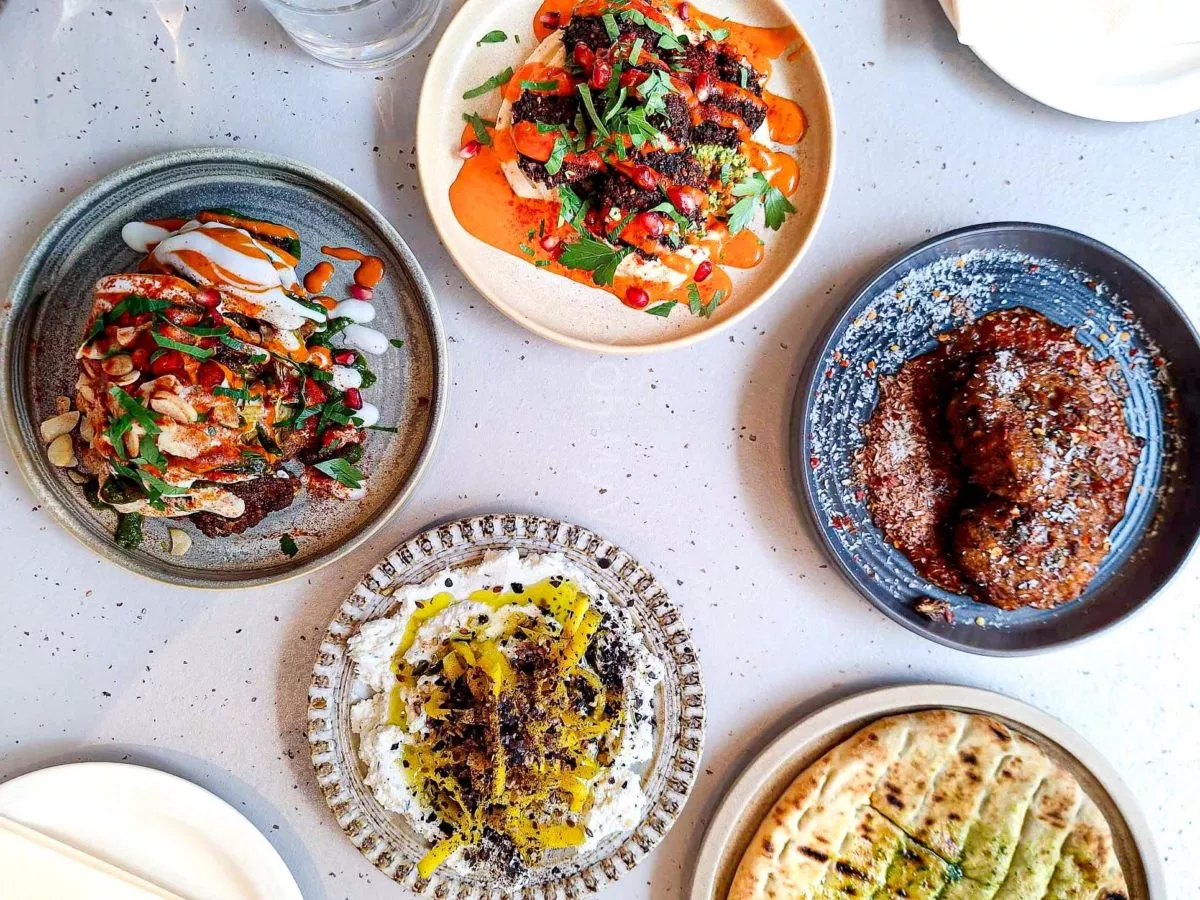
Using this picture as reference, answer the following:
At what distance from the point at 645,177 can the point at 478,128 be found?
0.51m

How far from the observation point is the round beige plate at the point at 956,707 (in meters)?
2.27

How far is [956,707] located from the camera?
91.4 inches

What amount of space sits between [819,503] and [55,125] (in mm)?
2448

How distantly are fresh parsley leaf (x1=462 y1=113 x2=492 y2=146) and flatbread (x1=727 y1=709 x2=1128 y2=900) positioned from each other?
2049mm

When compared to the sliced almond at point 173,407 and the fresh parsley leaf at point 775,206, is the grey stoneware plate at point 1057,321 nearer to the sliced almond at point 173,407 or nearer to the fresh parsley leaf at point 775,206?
the fresh parsley leaf at point 775,206

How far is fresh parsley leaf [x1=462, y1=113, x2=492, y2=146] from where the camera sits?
6.88 ft

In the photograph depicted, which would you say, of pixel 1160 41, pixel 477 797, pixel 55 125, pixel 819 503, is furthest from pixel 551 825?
pixel 1160 41

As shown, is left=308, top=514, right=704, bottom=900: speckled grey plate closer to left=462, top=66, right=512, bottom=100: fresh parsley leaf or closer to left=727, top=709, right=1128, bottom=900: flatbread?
left=727, top=709, right=1128, bottom=900: flatbread

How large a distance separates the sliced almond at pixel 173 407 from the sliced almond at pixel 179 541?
1.50 ft

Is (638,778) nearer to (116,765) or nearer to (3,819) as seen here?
(116,765)

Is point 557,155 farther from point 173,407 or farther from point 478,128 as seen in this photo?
point 173,407

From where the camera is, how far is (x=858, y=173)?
Answer: 2.32 m

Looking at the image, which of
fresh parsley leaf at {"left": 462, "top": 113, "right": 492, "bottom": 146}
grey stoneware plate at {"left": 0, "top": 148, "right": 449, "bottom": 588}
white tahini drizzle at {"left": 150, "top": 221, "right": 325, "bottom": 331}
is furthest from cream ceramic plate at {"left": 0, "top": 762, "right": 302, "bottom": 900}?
fresh parsley leaf at {"left": 462, "top": 113, "right": 492, "bottom": 146}

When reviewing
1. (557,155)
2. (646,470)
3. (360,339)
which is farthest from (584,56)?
(646,470)
